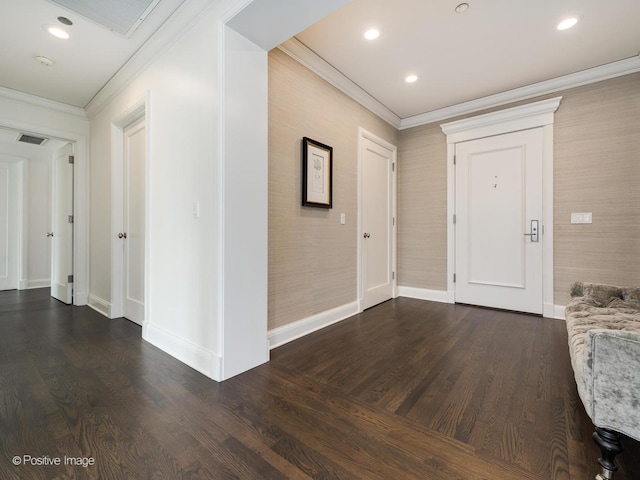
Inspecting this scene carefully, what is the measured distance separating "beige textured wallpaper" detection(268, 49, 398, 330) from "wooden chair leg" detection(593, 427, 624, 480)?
1989mm

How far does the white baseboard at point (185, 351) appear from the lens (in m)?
1.91

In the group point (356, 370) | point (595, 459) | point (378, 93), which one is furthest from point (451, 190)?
point (595, 459)

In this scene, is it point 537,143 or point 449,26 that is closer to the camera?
point 449,26

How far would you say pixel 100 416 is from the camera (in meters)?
1.51

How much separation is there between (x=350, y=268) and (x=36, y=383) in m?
2.69

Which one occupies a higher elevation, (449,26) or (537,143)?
(449,26)

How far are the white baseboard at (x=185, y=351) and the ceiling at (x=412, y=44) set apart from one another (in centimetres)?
246

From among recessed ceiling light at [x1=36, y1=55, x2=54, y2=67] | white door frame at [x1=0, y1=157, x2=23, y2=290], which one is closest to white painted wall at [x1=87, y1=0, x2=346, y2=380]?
recessed ceiling light at [x1=36, y1=55, x2=54, y2=67]

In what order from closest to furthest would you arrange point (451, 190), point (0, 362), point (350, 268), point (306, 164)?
→ point (0, 362) → point (306, 164) → point (350, 268) → point (451, 190)

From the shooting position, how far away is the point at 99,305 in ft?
11.6

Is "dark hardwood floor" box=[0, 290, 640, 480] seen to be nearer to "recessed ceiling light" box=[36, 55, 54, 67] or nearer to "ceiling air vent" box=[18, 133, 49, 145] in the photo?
"recessed ceiling light" box=[36, 55, 54, 67]

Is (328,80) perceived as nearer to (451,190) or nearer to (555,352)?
(451,190)

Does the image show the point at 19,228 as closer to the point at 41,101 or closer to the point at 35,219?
the point at 35,219

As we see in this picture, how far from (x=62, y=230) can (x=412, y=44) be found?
194 inches
